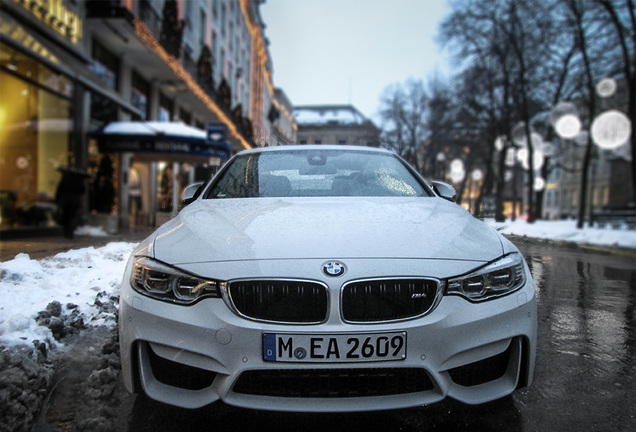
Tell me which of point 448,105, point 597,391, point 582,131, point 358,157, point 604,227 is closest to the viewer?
point 597,391

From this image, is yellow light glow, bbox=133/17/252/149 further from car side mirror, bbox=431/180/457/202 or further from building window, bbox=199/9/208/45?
car side mirror, bbox=431/180/457/202

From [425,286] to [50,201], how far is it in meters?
12.3

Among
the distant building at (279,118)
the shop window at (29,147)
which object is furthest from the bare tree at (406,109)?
the shop window at (29,147)

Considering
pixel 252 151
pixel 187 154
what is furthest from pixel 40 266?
pixel 187 154

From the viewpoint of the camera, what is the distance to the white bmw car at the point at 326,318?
6.81 feet

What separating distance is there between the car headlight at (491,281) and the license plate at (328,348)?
393mm

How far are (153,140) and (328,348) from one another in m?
13.3

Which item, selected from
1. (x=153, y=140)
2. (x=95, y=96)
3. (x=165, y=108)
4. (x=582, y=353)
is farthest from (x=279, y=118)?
(x=582, y=353)

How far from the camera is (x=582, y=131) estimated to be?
24328mm

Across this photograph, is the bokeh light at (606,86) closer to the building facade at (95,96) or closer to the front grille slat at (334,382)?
the building facade at (95,96)

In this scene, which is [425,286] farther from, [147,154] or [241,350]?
[147,154]

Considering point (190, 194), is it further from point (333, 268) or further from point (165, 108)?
point (165, 108)

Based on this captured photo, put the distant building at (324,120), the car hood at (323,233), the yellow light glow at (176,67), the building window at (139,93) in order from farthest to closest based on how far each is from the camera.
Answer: the distant building at (324,120) < the building window at (139,93) < the yellow light glow at (176,67) < the car hood at (323,233)

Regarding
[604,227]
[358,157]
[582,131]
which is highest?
[582,131]
